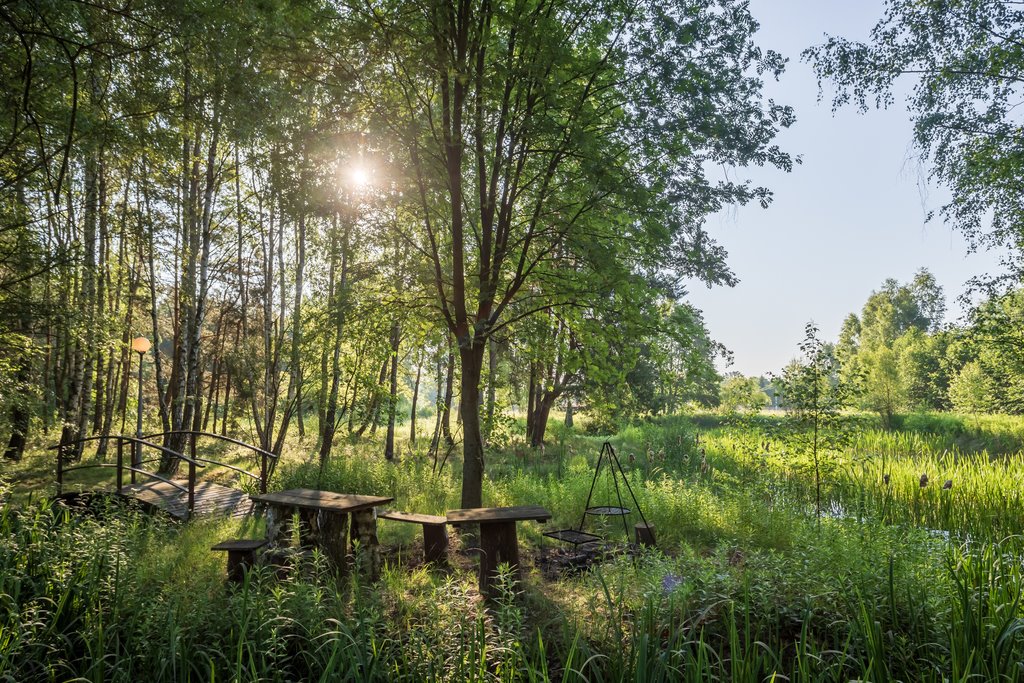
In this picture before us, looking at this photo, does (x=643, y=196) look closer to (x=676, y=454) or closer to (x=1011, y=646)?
(x=1011, y=646)

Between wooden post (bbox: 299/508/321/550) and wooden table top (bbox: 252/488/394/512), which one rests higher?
wooden table top (bbox: 252/488/394/512)

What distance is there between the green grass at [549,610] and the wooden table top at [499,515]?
0.55 m

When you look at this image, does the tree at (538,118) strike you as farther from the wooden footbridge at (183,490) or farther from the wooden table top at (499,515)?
the wooden footbridge at (183,490)

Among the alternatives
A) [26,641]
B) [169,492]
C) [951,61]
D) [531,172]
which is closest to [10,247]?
[169,492]

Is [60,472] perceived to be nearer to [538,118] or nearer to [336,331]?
[336,331]

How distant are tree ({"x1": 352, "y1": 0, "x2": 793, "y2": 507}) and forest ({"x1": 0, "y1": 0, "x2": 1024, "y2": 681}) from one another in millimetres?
56

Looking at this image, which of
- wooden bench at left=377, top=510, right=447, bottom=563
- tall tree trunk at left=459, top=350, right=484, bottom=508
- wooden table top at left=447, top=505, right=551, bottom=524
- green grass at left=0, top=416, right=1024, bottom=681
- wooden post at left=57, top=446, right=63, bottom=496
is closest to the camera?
green grass at left=0, top=416, right=1024, bottom=681

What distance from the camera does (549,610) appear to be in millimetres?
4754

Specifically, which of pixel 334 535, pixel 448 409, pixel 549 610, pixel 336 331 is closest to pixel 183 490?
pixel 336 331

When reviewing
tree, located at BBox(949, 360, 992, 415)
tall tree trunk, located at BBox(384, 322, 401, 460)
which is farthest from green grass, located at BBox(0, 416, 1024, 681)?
tree, located at BBox(949, 360, 992, 415)

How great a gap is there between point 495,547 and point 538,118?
4.77 m

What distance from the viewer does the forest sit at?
3621 millimetres

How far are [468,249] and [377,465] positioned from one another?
14.5ft

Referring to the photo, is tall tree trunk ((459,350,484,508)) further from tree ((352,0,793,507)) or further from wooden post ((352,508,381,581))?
wooden post ((352,508,381,581))
